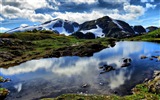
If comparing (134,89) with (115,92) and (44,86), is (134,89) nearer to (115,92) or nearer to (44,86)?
(115,92)

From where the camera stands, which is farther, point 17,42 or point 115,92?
point 17,42

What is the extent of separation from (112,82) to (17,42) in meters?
120

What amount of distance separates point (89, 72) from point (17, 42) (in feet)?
340

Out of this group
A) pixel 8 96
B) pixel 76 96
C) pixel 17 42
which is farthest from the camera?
pixel 17 42

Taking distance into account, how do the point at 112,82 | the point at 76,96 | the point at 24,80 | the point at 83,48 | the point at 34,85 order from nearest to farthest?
the point at 76,96, the point at 112,82, the point at 34,85, the point at 24,80, the point at 83,48

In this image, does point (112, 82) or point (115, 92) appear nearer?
point (115, 92)

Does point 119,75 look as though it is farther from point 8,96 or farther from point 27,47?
point 27,47

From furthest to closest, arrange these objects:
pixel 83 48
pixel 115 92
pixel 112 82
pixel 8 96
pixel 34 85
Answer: pixel 83 48 → pixel 34 85 → pixel 112 82 → pixel 8 96 → pixel 115 92

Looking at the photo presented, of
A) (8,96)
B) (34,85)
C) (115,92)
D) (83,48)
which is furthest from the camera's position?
(83,48)

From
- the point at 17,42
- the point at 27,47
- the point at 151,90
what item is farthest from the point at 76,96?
the point at 17,42

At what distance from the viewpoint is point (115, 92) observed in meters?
49.6

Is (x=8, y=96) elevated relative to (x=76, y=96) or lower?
lower

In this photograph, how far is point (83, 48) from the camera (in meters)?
147

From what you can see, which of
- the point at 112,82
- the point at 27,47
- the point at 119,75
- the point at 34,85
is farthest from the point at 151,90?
the point at 27,47
